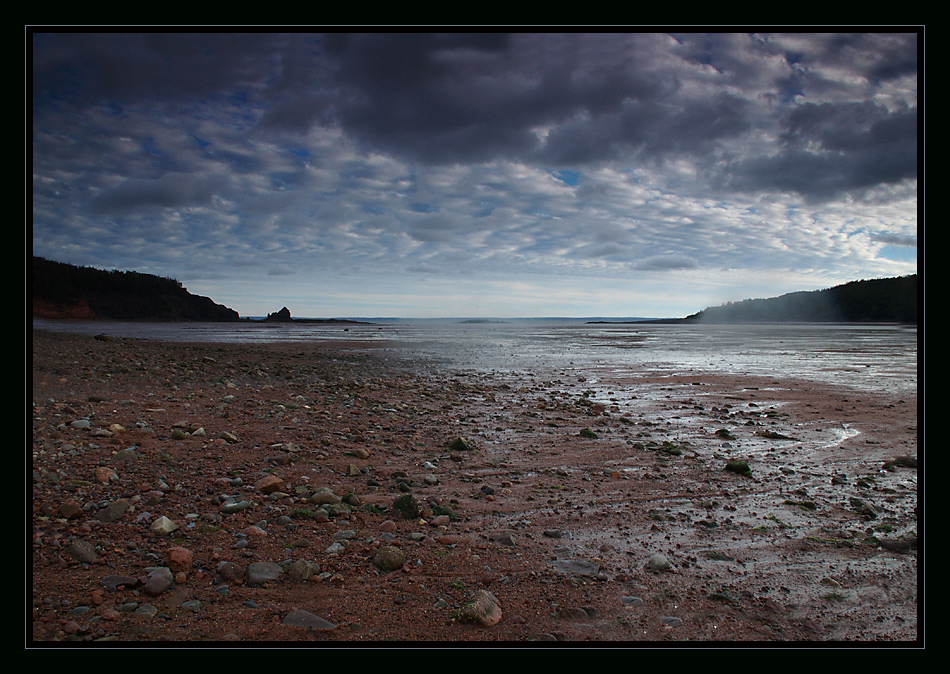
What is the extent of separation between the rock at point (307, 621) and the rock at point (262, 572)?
47 cm

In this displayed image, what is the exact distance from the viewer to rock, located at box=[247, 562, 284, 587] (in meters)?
2.97

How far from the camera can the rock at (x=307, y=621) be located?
254cm

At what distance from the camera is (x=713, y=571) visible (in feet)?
10.7

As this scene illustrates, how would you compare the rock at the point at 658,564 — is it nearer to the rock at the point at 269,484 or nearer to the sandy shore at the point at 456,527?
the sandy shore at the point at 456,527

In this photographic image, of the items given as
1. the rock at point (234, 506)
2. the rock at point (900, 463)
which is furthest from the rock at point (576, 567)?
the rock at point (900, 463)

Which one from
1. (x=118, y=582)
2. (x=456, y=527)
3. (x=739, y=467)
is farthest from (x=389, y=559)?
(x=739, y=467)

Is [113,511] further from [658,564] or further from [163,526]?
[658,564]

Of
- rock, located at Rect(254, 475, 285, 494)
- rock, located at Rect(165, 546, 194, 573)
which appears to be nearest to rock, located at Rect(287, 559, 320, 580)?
rock, located at Rect(165, 546, 194, 573)

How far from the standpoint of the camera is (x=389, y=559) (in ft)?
10.6

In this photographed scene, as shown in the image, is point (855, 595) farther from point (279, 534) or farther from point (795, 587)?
point (279, 534)

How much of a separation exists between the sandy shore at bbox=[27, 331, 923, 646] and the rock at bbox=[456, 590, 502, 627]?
0.05 feet

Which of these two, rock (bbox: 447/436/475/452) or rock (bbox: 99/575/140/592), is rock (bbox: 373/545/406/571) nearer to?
rock (bbox: 99/575/140/592)
